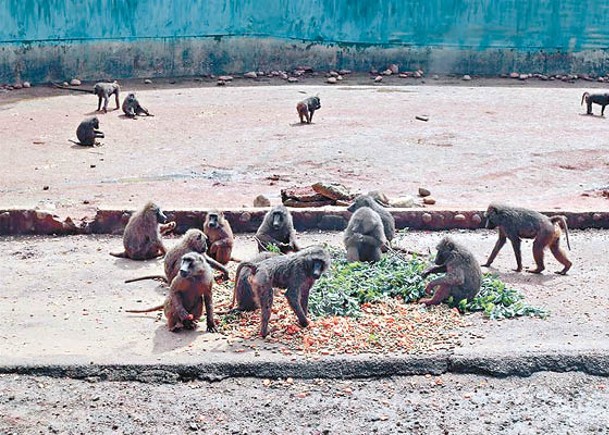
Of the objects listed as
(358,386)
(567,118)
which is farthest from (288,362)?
(567,118)

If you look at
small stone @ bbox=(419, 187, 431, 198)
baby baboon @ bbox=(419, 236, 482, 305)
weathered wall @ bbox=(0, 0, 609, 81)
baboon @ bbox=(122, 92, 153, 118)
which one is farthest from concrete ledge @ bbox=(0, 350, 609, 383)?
weathered wall @ bbox=(0, 0, 609, 81)

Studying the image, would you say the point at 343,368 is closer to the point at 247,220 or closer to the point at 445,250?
the point at 445,250

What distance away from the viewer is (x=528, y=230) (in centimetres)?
913

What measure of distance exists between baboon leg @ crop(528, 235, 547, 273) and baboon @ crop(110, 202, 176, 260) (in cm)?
401

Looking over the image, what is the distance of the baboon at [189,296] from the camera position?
24.0 feet

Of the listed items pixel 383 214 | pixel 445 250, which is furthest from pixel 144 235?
pixel 445 250

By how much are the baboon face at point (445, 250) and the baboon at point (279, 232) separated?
172 cm

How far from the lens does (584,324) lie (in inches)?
303

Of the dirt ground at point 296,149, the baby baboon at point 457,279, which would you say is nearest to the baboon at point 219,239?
the baby baboon at point 457,279

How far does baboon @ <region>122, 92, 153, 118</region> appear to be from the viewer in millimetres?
18281

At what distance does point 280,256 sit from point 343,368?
4.07 ft

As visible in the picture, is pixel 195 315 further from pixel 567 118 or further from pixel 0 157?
pixel 567 118

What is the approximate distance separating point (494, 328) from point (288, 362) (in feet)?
6.29

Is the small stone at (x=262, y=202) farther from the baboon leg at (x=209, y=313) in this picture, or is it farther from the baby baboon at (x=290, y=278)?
the baboon leg at (x=209, y=313)
